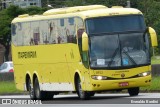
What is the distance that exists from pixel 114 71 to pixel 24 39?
7.14 metres

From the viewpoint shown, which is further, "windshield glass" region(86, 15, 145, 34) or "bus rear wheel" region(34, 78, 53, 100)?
"bus rear wheel" region(34, 78, 53, 100)

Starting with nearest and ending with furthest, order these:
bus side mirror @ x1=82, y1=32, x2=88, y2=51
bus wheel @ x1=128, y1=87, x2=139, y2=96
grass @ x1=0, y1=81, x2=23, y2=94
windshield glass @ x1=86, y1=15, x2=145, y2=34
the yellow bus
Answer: bus side mirror @ x1=82, y1=32, x2=88, y2=51, the yellow bus, windshield glass @ x1=86, y1=15, x2=145, y2=34, bus wheel @ x1=128, y1=87, x2=139, y2=96, grass @ x1=0, y1=81, x2=23, y2=94

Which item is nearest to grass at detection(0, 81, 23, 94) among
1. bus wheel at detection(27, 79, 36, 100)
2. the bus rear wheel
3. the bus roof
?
bus wheel at detection(27, 79, 36, 100)

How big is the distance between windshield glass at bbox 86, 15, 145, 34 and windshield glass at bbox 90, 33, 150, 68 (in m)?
0.28

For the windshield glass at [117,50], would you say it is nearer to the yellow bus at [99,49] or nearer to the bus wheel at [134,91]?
the yellow bus at [99,49]

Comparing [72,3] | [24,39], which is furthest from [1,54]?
[24,39]

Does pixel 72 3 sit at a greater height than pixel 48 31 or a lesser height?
lesser

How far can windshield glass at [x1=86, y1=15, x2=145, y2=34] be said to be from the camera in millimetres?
29156

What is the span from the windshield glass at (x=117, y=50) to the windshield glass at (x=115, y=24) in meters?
0.28

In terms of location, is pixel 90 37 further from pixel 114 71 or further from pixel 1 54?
pixel 1 54

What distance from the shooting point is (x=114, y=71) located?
28.7 meters

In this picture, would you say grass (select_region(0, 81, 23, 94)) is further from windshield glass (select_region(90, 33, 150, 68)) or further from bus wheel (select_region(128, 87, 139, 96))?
windshield glass (select_region(90, 33, 150, 68))

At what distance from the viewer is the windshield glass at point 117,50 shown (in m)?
28.8

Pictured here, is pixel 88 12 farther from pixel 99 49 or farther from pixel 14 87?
pixel 14 87
